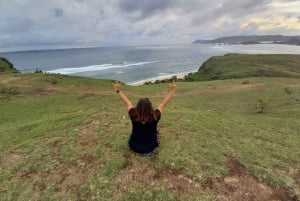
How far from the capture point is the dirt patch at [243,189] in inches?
260

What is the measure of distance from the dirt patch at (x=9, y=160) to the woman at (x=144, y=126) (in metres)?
3.06

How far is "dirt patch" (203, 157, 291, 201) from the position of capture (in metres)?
6.61

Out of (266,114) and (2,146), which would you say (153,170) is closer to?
(2,146)

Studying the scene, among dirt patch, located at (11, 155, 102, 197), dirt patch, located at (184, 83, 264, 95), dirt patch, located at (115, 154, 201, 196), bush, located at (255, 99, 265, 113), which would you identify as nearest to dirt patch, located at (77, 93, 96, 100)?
dirt patch, located at (184, 83, 264, 95)

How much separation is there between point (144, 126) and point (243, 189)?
2.60m

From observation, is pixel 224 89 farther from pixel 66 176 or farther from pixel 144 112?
pixel 66 176

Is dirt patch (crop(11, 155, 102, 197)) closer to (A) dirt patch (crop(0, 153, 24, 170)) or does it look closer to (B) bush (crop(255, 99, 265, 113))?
(A) dirt patch (crop(0, 153, 24, 170))

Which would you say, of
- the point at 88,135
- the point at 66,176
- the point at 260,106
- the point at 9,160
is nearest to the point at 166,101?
the point at 88,135

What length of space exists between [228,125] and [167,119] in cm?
220

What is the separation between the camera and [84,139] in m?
8.96

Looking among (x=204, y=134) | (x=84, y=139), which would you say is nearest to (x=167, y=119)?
(x=204, y=134)

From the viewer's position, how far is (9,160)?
27.6 ft

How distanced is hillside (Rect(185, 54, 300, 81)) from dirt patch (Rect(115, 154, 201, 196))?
120 feet

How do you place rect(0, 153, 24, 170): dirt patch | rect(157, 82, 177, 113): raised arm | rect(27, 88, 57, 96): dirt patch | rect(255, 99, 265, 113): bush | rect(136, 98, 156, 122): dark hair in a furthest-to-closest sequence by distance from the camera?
1. rect(27, 88, 57, 96): dirt patch
2. rect(255, 99, 265, 113): bush
3. rect(0, 153, 24, 170): dirt patch
4. rect(157, 82, 177, 113): raised arm
5. rect(136, 98, 156, 122): dark hair
